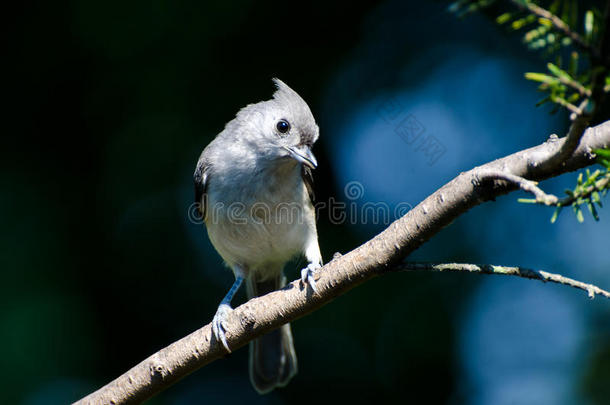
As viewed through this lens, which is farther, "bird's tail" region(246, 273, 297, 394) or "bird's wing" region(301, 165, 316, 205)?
"bird's tail" region(246, 273, 297, 394)

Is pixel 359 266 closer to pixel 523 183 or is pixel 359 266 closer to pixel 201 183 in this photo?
pixel 523 183

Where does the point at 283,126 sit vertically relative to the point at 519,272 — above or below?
above

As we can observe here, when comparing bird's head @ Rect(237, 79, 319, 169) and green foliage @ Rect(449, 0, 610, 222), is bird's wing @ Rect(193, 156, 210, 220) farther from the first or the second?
green foliage @ Rect(449, 0, 610, 222)

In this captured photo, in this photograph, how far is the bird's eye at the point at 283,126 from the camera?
4.00 meters

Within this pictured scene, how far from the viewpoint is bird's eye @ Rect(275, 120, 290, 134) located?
4.00 meters

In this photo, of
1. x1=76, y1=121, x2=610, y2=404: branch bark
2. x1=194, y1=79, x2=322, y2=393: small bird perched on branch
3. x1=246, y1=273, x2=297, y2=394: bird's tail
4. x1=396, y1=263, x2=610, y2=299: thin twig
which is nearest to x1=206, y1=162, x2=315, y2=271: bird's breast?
x1=194, y1=79, x2=322, y2=393: small bird perched on branch

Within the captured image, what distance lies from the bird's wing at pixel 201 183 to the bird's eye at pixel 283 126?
707 millimetres

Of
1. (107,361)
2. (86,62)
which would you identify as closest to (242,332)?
(107,361)

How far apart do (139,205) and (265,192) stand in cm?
162

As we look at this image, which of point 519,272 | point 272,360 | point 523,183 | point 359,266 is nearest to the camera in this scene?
point 523,183

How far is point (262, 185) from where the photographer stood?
398 cm

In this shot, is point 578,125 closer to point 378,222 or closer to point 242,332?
point 242,332

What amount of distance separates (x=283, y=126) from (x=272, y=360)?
6.71ft

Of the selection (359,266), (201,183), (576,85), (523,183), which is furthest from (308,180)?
(576,85)
